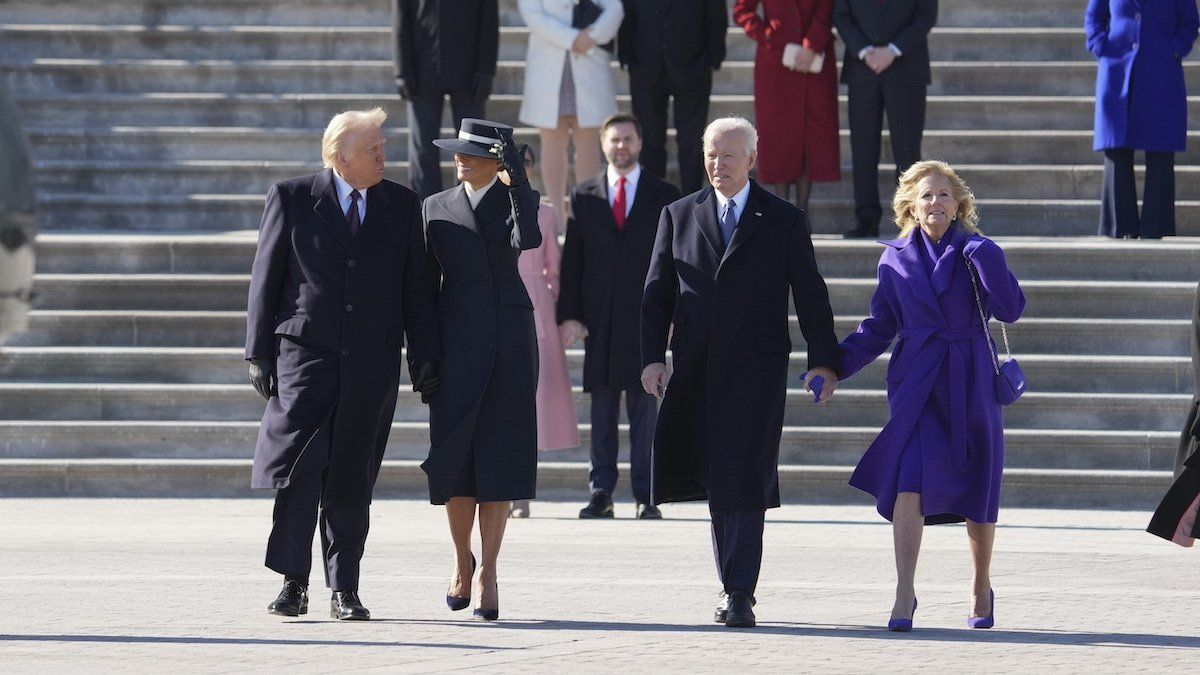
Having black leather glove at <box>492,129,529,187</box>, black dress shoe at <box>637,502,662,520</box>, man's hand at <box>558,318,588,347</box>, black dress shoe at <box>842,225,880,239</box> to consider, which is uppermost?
black leather glove at <box>492,129,529,187</box>

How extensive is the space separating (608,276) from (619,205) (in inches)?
14.7

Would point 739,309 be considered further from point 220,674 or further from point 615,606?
point 220,674

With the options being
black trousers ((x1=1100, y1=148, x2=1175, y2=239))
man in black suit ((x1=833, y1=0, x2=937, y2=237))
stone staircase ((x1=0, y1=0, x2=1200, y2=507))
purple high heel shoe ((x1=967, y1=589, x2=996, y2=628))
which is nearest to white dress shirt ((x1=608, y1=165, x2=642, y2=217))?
stone staircase ((x1=0, y1=0, x2=1200, y2=507))

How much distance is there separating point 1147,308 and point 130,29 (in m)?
7.97

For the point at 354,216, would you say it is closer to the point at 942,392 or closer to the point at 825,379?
the point at 825,379

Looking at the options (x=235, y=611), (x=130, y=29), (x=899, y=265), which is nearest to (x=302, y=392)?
(x=235, y=611)

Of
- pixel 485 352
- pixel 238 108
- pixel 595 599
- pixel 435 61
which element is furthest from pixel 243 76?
pixel 485 352

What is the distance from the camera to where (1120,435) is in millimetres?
12688

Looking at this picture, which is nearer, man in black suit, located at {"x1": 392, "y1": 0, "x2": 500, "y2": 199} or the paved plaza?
the paved plaza

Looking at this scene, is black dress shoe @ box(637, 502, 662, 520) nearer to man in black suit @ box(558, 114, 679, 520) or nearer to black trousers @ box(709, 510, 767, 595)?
man in black suit @ box(558, 114, 679, 520)

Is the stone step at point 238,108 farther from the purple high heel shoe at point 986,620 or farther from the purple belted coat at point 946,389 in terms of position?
the purple high heel shoe at point 986,620

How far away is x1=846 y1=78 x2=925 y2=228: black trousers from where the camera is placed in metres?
14.6

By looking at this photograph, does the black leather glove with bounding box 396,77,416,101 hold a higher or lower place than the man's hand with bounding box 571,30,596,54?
lower

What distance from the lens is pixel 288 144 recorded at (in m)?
16.5
